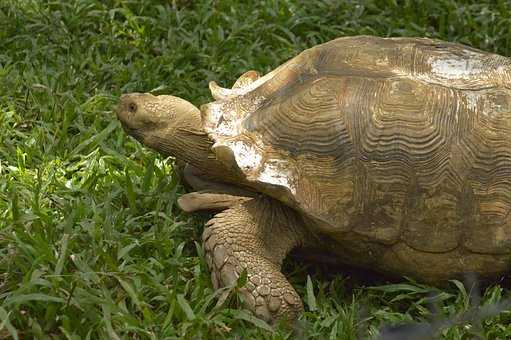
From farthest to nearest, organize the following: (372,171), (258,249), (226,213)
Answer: (226,213)
(258,249)
(372,171)

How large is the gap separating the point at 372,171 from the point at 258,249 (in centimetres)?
58

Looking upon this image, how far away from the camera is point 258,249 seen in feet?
13.3

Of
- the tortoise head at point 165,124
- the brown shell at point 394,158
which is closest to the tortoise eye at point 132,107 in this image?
the tortoise head at point 165,124

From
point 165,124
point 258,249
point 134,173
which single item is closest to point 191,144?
point 165,124

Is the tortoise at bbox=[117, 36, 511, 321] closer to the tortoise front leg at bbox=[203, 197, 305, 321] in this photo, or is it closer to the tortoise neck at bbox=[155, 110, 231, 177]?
the tortoise front leg at bbox=[203, 197, 305, 321]

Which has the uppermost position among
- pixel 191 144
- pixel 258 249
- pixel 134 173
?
pixel 191 144

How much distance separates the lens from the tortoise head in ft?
14.5

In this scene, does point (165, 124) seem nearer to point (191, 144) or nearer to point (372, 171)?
point (191, 144)

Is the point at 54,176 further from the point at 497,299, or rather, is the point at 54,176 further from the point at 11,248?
the point at 497,299

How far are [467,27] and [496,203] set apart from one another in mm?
2762

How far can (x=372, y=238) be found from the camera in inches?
156

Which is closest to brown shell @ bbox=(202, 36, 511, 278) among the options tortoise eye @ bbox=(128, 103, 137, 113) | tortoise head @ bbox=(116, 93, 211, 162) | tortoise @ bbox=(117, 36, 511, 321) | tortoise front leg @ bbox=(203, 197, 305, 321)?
tortoise @ bbox=(117, 36, 511, 321)

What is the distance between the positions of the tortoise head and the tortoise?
0.19 m

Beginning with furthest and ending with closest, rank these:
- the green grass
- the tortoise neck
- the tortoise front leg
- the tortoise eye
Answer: the tortoise eye
the tortoise neck
the tortoise front leg
the green grass
